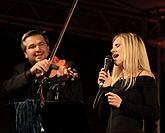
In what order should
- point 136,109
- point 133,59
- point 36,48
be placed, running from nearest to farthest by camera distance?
point 136,109 < point 133,59 < point 36,48

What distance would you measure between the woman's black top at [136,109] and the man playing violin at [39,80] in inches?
9.7

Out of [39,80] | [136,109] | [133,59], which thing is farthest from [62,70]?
[136,109]

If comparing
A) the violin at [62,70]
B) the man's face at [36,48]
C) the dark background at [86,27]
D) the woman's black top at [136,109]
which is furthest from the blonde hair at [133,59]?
the dark background at [86,27]

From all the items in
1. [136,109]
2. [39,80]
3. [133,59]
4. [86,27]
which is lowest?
[136,109]

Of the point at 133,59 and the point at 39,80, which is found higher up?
the point at 133,59

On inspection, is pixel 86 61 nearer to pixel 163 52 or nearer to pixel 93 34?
pixel 93 34

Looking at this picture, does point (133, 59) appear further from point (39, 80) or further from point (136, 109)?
point (39, 80)

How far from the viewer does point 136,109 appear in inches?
109

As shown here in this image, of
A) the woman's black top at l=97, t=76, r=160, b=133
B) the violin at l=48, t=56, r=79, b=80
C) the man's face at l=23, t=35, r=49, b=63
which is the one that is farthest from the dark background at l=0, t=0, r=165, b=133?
the woman's black top at l=97, t=76, r=160, b=133

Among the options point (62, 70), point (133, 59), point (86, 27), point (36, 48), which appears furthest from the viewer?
point (86, 27)

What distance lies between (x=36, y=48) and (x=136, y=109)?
90 cm

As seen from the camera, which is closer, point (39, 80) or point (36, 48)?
point (39, 80)

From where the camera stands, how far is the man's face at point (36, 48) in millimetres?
3270

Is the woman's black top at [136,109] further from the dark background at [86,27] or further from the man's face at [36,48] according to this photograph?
the dark background at [86,27]
